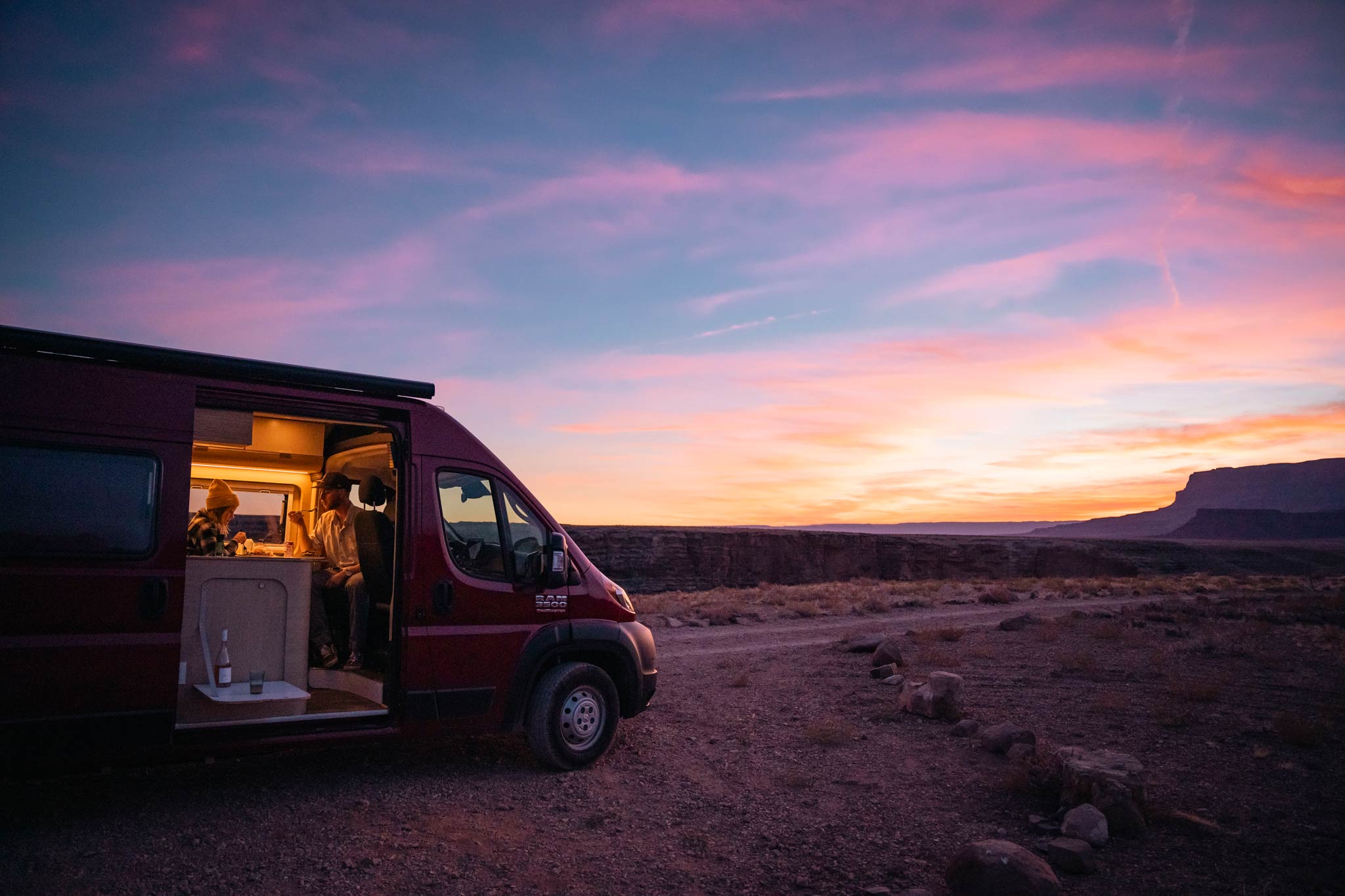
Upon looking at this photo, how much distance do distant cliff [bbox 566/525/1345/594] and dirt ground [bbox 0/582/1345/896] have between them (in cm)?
5384

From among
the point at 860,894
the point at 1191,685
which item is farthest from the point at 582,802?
the point at 1191,685

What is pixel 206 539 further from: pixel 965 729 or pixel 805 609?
pixel 805 609

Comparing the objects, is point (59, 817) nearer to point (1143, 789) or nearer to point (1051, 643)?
point (1143, 789)

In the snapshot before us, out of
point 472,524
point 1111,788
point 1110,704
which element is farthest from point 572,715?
point 1110,704

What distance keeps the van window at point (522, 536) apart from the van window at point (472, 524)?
0.33 ft

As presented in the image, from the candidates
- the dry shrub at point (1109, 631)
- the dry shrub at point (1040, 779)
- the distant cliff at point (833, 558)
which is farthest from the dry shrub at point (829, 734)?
the distant cliff at point (833, 558)

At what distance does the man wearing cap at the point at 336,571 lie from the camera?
738 cm

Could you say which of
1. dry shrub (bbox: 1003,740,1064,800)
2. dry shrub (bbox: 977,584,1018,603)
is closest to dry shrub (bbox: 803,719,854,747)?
dry shrub (bbox: 1003,740,1064,800)

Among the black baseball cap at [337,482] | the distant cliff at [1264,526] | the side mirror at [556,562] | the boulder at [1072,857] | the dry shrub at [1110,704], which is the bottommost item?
the boulder at [1072,857]

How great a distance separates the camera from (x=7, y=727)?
15.7 feet

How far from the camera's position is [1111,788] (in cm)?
575

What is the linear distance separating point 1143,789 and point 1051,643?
333 inches

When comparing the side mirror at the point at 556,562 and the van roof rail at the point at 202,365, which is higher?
the van roof rail at the point at 202,365

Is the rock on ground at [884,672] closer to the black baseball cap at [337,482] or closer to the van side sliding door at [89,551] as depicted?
the black baseball cap at [337,482]
